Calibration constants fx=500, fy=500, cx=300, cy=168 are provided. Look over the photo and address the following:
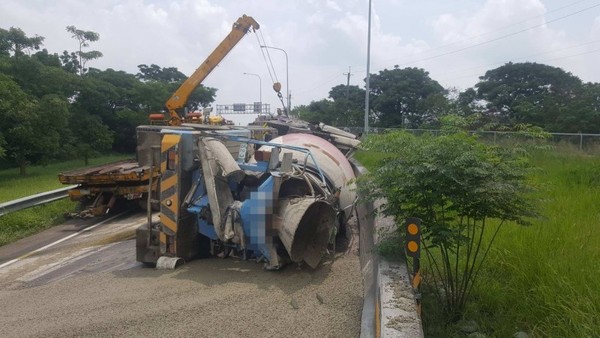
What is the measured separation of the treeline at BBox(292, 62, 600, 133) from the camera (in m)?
25.7

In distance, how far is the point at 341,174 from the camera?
7551 millimetres

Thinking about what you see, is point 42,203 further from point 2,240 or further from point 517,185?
point 517,185

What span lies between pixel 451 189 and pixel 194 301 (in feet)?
8.11

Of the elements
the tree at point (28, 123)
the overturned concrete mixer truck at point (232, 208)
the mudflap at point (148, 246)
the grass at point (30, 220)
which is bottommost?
the grass at point (30, 220)

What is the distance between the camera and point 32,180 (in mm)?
16125

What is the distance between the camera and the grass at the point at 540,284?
338cm

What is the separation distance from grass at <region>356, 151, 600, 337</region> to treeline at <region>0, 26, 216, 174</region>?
1302 centimetres

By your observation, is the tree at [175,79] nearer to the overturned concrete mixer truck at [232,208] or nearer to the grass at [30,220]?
the grass at [30,220]

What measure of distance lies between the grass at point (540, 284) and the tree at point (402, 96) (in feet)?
108

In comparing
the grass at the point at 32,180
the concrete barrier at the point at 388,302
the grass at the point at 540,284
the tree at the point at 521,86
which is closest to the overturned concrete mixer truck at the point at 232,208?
the concrete barrier at the point at 388,302

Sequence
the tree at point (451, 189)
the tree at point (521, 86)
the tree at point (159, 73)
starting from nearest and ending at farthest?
the tree at point (451, 189) → the tree at point (521, 86) → the tree at point (159, 73)

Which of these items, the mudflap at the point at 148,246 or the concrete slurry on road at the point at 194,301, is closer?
the concrete slurry on road at the point at 194,301

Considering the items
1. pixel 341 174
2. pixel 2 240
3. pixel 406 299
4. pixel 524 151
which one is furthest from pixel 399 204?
pixel 2 240

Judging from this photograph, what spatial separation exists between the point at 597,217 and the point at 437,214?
2.60 meters
